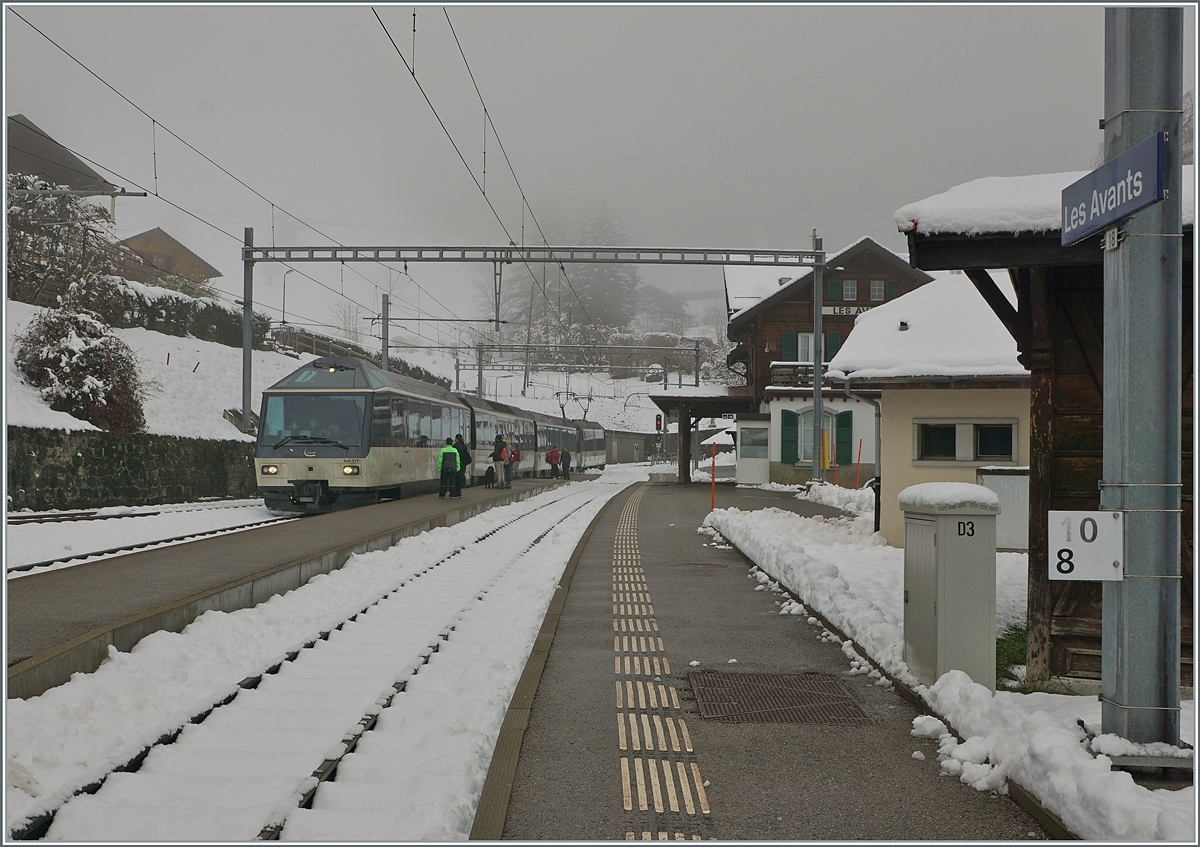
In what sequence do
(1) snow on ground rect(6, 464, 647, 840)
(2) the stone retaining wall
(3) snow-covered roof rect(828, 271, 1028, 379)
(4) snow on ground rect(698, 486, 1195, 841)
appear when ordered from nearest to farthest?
1. (4) snow on ground rect(698, 486, 1195, 841)
2. (1) snow on ground rect(6, 464, 647, 840)
3. (3) snow-covered roof rect(828, 271, 1028, 379)
4. (2) the stone retaining wall

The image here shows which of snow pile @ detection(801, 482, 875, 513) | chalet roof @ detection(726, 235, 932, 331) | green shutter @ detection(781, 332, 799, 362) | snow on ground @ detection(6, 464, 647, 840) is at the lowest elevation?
snow on ground @ detection(6, 464, 647, 840)

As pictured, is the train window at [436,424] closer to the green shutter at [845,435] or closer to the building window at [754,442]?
Result: the building window at [754,442]

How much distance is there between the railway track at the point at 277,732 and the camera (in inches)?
164

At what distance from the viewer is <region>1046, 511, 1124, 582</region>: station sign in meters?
4.54

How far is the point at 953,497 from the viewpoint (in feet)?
19.8

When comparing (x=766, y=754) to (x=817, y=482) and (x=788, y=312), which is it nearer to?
(x=817, y=482)

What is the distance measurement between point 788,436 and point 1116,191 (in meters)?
34.6

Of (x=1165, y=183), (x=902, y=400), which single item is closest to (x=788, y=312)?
(x=902, y=400)

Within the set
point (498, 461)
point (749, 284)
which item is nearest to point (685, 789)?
point (498, 461)

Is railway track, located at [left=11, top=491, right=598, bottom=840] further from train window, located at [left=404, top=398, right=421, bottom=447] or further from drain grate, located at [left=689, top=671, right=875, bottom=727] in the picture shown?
train window, located at [left=404, top=398, right=421, bottom=447]

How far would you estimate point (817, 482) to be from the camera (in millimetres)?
29703

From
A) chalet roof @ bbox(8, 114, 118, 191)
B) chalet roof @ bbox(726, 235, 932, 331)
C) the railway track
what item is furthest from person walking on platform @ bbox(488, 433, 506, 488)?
the railway track

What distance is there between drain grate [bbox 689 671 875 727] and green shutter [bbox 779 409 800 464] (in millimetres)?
32193

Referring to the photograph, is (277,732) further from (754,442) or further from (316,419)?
(754,442)
